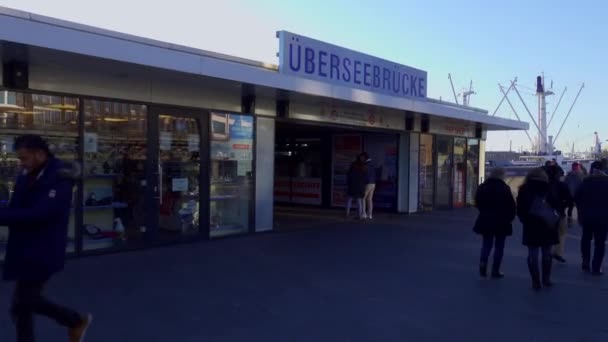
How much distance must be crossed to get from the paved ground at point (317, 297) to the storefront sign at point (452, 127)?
7191 millimetres

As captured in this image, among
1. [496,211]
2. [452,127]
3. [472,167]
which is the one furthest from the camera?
[472,167]

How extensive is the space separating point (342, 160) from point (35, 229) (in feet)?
44.6

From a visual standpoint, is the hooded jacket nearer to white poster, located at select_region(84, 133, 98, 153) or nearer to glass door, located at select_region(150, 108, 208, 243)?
white poster, located at select_region(84, 133, 98, 153)

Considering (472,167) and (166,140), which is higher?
(166,140)

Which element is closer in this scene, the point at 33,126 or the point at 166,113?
the point at 33,126

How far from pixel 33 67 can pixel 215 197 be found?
12.8ft

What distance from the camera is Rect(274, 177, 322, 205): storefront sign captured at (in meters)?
17.8

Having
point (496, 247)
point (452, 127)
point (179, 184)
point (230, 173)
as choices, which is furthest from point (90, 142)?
point (452, 127)

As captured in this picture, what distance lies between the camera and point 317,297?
265 inches

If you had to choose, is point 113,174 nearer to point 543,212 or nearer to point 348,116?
point 348,116

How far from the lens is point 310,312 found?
611cm

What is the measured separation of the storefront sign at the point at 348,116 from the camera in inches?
492

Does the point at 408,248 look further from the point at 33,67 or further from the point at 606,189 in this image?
the point at 33,67

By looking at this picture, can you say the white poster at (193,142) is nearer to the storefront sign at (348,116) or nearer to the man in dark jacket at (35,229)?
the storefront sign at (348,116)
